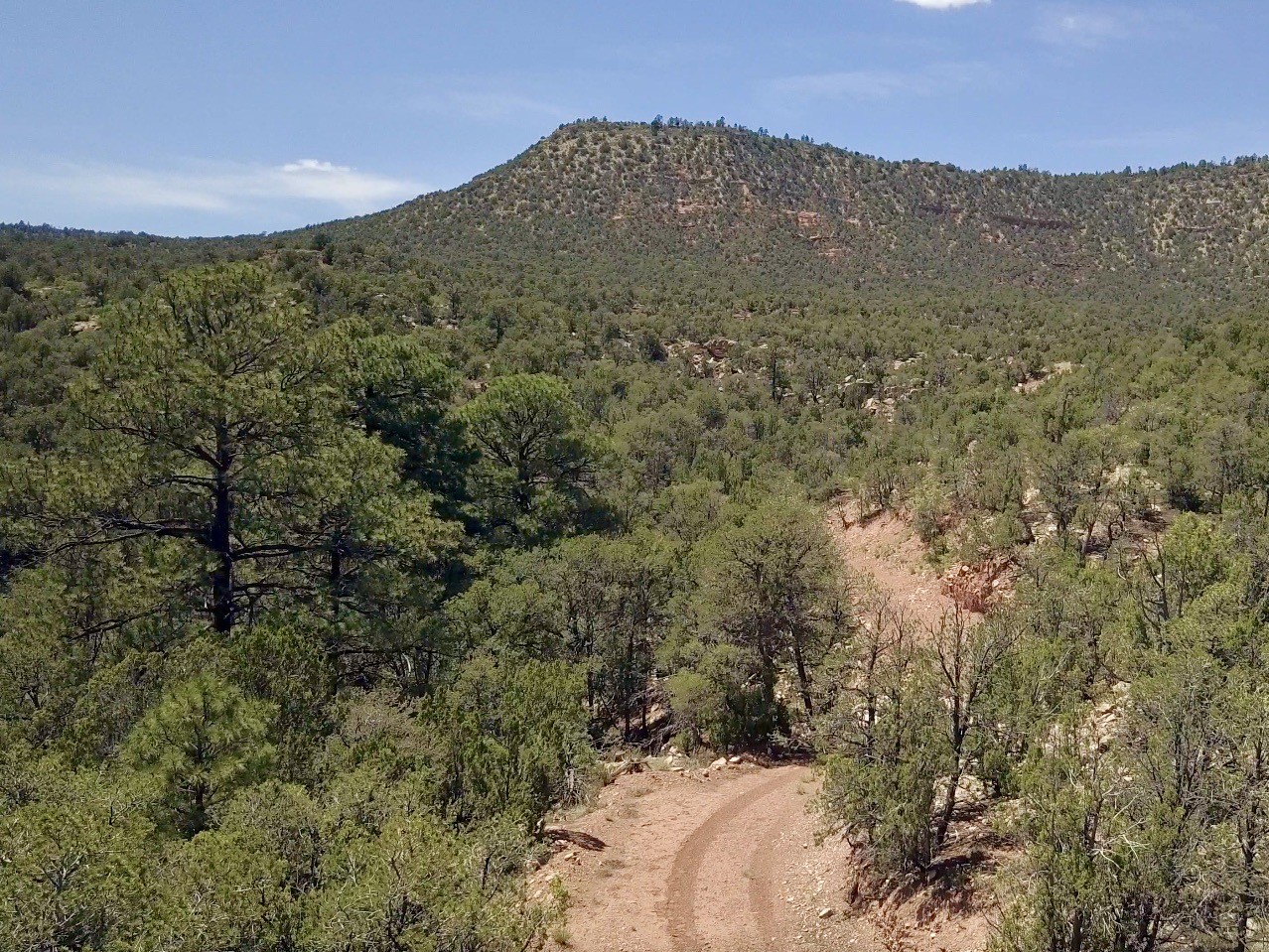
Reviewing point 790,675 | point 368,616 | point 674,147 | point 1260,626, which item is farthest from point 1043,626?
point 674,147

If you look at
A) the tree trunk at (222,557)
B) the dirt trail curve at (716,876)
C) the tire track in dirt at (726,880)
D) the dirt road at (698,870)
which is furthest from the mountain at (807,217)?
the tire track in dirt at (726,880)

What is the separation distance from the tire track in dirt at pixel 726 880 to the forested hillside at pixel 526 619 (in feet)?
6.04

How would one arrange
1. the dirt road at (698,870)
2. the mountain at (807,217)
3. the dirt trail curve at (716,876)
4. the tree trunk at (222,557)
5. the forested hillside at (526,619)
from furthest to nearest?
the mountain at (807,217), the tree trunk at (222,557), the dirt road at (698,870), the dirt trail curve at (716,876), the forested hillside at (526,619)

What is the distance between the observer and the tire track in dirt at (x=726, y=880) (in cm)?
1163

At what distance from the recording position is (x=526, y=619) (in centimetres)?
2058

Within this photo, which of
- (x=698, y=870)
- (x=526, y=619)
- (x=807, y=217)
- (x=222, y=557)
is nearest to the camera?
(x=698, y=870)

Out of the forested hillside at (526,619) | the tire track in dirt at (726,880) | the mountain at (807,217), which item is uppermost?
the mountain at (807,217)

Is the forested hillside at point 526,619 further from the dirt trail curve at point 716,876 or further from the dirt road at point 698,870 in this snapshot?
the dirt road at point 698,870

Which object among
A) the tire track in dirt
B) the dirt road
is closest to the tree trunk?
the dirt road

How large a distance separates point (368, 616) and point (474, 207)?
2949 inches

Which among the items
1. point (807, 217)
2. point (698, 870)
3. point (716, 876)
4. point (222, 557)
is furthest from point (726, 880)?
point (807, 217)

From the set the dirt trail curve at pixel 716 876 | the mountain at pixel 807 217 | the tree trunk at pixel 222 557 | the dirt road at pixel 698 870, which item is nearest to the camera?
the dirt trail curve at pixel 716 876

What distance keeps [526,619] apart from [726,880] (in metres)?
8.69

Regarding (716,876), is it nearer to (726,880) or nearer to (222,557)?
(726,880)
